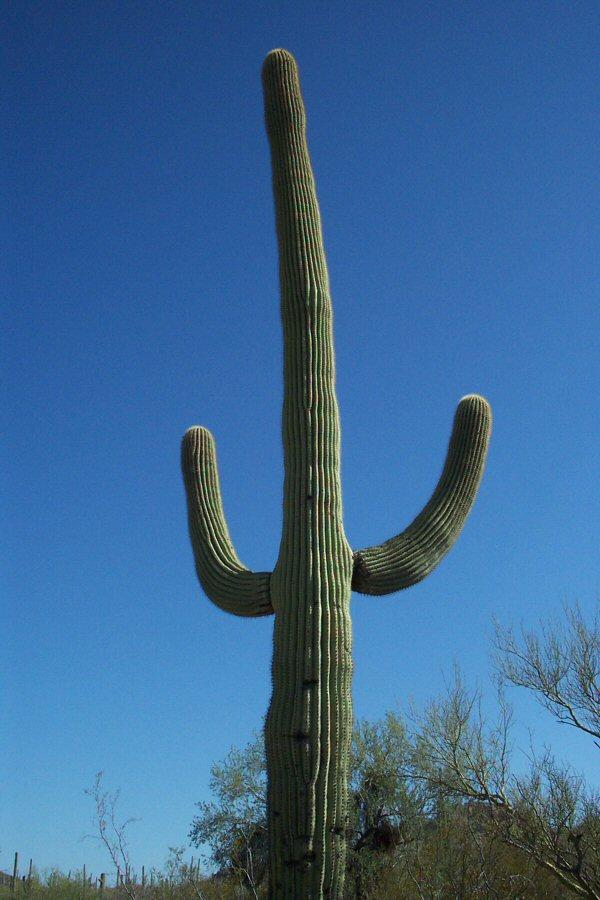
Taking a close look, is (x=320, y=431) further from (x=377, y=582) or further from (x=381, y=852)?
(x=381, y=852)

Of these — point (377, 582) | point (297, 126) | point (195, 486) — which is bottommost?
point (377, 582)

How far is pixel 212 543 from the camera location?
746 cm

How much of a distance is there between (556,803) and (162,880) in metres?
4.93

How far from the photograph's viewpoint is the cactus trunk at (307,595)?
19.7 feet

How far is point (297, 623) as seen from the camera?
21.1 ft

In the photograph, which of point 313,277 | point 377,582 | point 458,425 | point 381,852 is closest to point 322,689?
point 377,582

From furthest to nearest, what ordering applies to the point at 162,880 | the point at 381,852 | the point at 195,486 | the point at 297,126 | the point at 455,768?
the point at 455,768 → the point at 381,852 → the point at 162,880 → the point at 297,126 → the point at 195,486

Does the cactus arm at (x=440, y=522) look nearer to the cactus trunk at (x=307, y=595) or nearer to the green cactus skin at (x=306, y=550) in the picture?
the green cactus skin at (x=306, y=550)

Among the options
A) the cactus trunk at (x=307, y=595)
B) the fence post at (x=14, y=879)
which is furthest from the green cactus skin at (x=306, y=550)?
the fence post at (x=14, y=879)

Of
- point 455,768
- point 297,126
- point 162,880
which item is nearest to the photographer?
point 297,126

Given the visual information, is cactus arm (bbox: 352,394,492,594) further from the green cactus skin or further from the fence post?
the fence post

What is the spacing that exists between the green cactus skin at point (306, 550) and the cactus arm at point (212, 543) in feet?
0.04

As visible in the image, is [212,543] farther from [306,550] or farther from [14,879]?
[14,879]

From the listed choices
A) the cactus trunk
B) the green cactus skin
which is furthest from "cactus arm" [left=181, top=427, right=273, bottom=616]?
the cactus trunk
